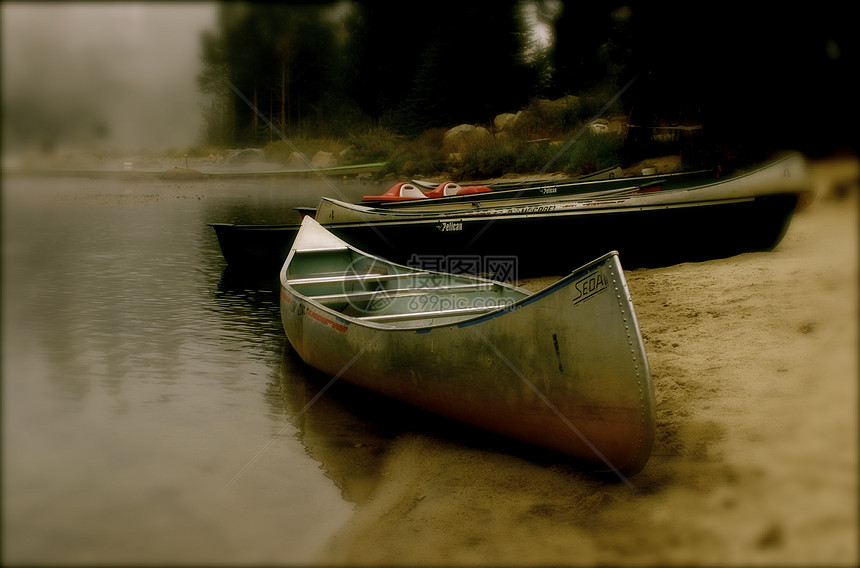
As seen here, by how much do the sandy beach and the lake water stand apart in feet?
1.68

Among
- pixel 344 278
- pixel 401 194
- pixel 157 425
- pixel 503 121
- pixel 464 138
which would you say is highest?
pixel 503 121

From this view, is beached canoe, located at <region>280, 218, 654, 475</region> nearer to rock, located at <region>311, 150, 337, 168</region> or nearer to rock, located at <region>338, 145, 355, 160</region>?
rock, located at <region>338, 145, 355, 160</region>

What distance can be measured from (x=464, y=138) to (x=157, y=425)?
101 ft

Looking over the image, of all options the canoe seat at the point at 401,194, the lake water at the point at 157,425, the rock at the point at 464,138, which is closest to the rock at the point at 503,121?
the rock at the point at 464,138

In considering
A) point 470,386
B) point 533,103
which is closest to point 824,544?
point 470,386

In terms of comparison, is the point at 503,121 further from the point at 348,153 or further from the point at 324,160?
the point at 324,160

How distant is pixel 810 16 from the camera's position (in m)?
2.22

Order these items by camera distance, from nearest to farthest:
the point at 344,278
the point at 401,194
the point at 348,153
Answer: the point at 344,278 → the point at 401,194 → the point at 348,153

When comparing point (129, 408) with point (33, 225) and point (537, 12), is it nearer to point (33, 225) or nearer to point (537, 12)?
point (33, 225)

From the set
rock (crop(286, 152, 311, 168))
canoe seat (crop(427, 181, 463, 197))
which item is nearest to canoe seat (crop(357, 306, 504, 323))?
canoe seat (crop(427, 181, 463, 197))

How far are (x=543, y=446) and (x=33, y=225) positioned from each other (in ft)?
12.0

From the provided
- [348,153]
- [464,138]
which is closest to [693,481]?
[464,138]

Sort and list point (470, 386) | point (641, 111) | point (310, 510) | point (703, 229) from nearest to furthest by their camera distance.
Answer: point (310, 510)
point (470, 386)
point (703, 229)
point (641, 111)

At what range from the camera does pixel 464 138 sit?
3484 centimetres
